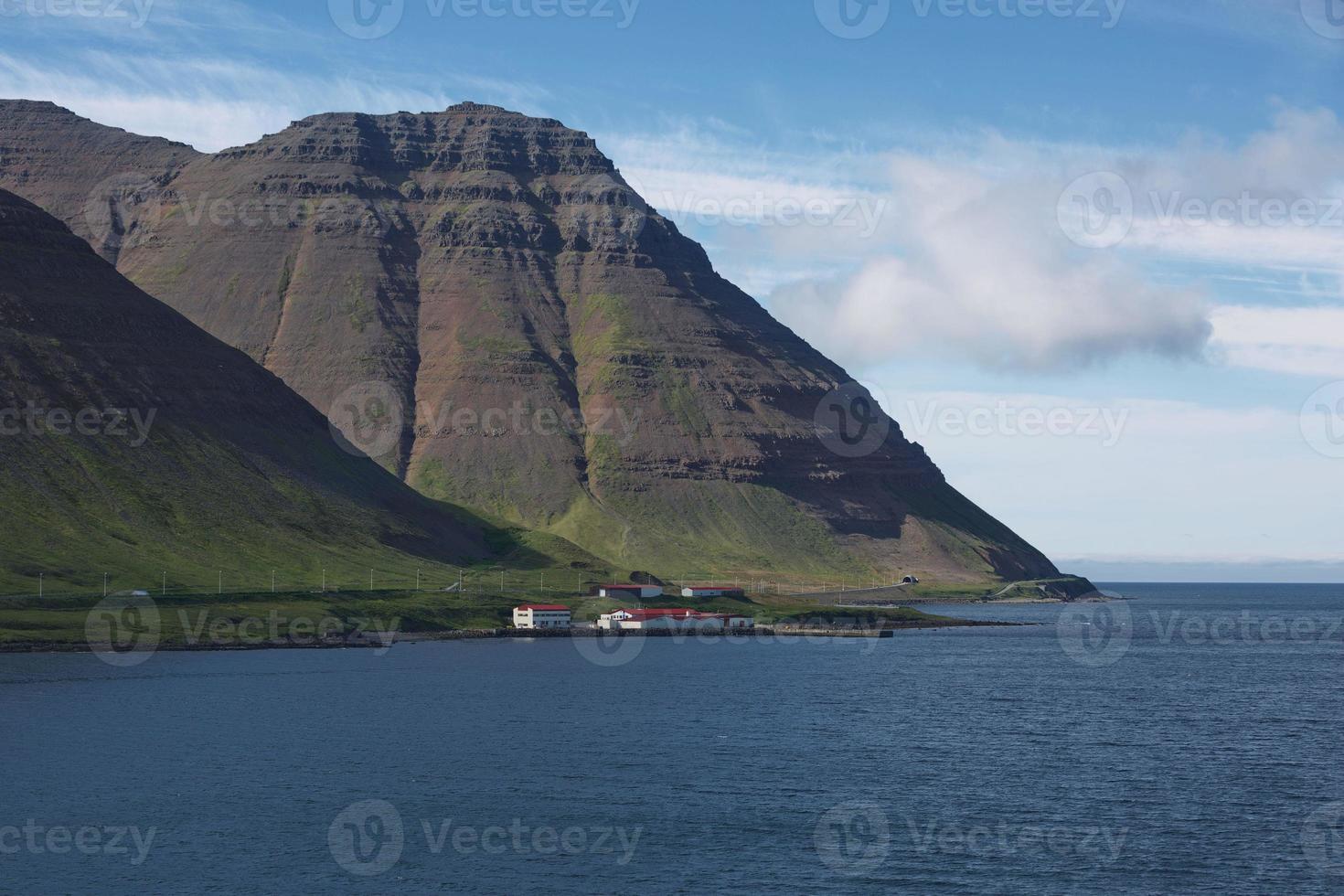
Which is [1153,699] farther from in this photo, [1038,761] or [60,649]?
[60,649]

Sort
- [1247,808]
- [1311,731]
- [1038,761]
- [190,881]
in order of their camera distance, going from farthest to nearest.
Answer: [1311,731]
[1038,761]
[1247,808]
[190,881]

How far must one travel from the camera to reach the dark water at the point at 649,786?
76.2m

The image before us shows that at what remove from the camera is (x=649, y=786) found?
97875mm

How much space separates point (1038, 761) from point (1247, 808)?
20.3m

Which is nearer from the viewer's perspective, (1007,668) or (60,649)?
(60,649)

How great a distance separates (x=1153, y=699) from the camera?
157 metres

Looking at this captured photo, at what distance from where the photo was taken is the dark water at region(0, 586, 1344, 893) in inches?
3000

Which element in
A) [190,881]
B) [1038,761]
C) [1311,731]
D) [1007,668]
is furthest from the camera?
[1007,668]

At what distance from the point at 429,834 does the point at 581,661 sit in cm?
11249

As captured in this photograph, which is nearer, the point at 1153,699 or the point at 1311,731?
the point at 1311,731

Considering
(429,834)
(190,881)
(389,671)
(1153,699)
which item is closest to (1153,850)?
(429,834)

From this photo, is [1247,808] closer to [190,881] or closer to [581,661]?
[190,881]

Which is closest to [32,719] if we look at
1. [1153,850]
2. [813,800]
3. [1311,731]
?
[813,800]

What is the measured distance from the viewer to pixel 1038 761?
11094 cm
